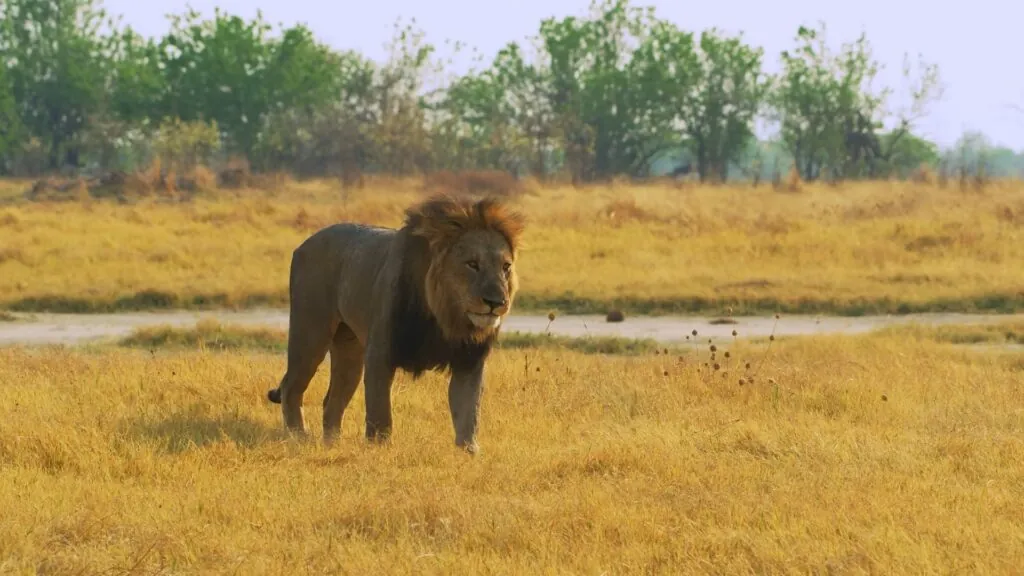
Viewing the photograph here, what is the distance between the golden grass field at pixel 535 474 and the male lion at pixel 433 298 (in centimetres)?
32

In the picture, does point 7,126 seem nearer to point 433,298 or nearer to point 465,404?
point 465,404

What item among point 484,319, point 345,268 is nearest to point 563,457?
point 484,319

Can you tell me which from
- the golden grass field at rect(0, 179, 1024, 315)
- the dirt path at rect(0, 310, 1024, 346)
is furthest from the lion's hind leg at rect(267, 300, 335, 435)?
the golden grass field at rect(0, 179, 1024, 315)

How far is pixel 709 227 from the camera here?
83.5 feet

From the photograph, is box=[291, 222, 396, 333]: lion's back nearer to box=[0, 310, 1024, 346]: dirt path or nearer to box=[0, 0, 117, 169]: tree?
box=[0, 310, 1024, 346]: dirt path

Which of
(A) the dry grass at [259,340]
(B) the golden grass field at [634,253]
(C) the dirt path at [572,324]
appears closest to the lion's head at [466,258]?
(A) the dry grass at [259,340]

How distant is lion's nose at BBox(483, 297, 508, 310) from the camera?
7.66 metres

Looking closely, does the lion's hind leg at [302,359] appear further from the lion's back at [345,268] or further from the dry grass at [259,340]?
the dry grass at [259,340]

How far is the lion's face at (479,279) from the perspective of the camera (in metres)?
7.71

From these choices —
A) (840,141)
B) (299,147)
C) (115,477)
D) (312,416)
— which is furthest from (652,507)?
(840,141)

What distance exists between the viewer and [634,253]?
22.1 m

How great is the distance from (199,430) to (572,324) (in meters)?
8.66

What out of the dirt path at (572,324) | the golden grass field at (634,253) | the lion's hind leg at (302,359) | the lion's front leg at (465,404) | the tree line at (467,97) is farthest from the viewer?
the tree line at (467,97)

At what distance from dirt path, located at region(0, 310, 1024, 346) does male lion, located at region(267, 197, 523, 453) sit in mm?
7004
